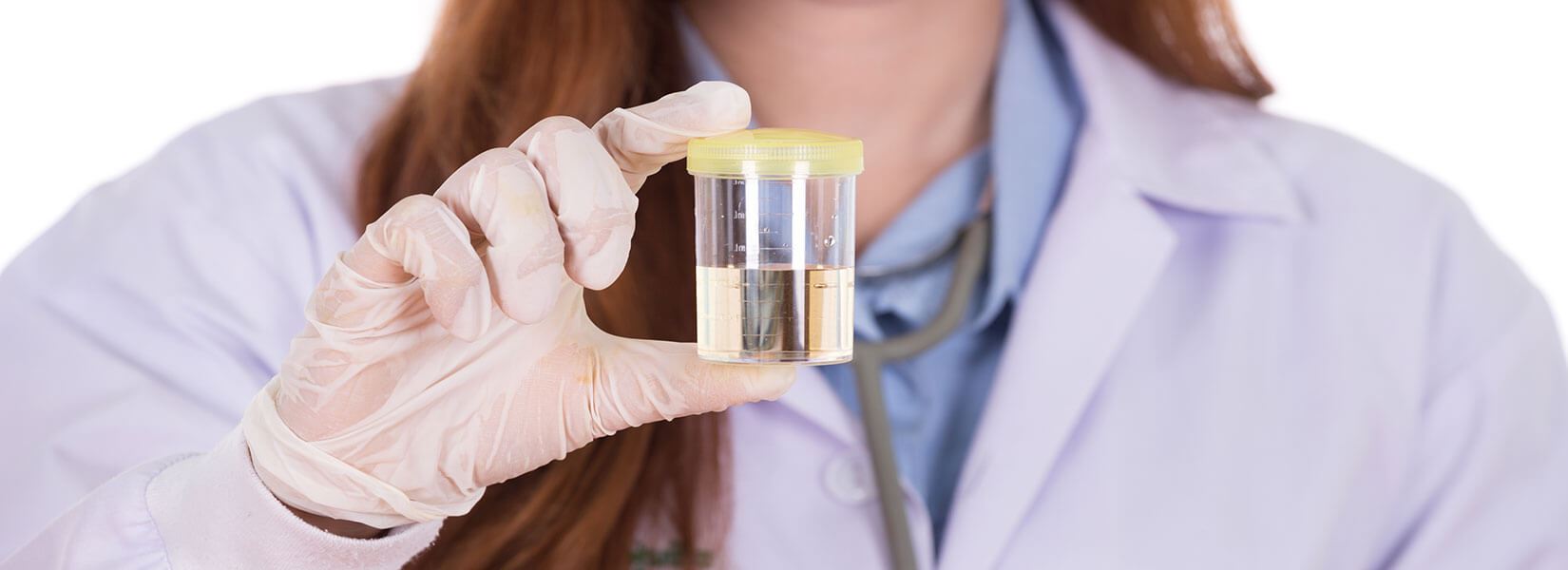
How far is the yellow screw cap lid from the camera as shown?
99 cm

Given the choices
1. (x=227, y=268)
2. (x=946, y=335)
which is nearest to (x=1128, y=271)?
(x=946, y=335)

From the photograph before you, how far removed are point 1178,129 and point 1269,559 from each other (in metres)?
0.60

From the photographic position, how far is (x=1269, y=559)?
1.57m

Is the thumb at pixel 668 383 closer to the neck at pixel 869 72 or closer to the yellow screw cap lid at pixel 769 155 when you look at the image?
the yellow screw cap lid at pixel 769 155

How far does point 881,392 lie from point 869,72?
45 centimetres

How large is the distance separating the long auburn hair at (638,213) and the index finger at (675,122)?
42 centimetres

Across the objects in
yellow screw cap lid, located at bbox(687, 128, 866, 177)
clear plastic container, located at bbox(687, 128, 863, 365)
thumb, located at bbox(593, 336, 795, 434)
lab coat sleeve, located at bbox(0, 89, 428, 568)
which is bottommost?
lab coat sleeve, located at bbox(0, 89, 428, 568)

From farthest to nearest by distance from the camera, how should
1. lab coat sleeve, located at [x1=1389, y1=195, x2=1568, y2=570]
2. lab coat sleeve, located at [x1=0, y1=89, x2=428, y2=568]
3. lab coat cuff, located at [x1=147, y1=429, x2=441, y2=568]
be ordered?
lab coat sleeve, located at [x1=1389, y1=195, x2=1568, y2=570]
lab coat sleeve, located at [x1=0, y1=89, x2=428, y2=568]
lab coat cuff, located at [x1=147, y1=429, x2=441, y2=568]

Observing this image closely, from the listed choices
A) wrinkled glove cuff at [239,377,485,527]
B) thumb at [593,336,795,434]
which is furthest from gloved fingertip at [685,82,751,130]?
wrinkled glove cuff at [239,377,485,527]

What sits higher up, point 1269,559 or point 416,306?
point 416,306

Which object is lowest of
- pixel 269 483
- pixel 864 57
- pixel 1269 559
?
pixel 1269 559

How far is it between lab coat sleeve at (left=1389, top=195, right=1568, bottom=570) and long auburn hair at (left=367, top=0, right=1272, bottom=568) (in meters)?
0.86

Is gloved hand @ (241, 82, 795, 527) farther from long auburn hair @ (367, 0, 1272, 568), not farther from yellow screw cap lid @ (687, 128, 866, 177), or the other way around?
long auburn hair @ (367, 0, 1272, 568)

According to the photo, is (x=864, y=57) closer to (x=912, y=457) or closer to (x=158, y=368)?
(x=912, y=457)
